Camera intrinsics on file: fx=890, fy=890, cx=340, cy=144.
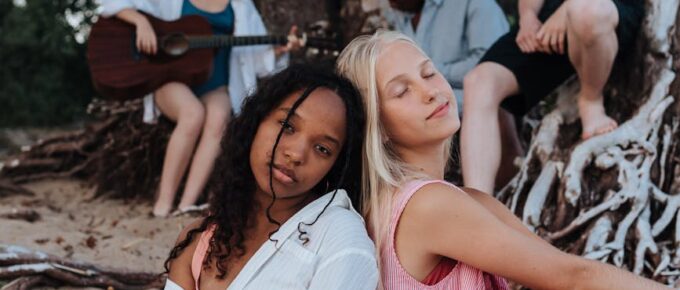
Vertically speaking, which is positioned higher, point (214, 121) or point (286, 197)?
point (286, 197)

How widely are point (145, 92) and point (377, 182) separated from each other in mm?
3036

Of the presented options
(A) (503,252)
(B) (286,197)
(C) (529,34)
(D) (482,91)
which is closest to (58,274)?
(B) (286,197)

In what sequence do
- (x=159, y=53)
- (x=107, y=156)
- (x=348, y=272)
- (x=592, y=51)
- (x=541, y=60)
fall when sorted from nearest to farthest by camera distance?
(x=348, y=272)
(x=592, y=51)
(x=541, y=60)
(x=159, y=53)
(x=107, y=156)

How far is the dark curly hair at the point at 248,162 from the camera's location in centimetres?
233

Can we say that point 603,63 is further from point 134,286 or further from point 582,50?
point 134,286

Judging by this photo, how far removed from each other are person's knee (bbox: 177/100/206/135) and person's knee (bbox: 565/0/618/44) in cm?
227

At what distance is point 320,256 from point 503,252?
1.42ft

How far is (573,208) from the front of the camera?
3609 millimetres

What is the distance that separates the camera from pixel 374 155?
92.5 inches

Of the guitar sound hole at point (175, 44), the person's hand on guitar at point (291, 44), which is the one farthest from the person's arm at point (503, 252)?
the guitar sound hole at point (175, 44)

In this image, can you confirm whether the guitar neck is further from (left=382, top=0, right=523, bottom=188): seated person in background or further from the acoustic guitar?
(left=382, top=0, right=523, bottom=188): seated person in background

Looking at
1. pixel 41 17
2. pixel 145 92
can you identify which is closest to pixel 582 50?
pixel 145 92

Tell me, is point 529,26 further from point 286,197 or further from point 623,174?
point 286,197

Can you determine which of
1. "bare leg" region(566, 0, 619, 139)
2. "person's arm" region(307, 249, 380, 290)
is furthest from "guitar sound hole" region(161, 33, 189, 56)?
"person's arm" region(307, 249, 380, 290)
